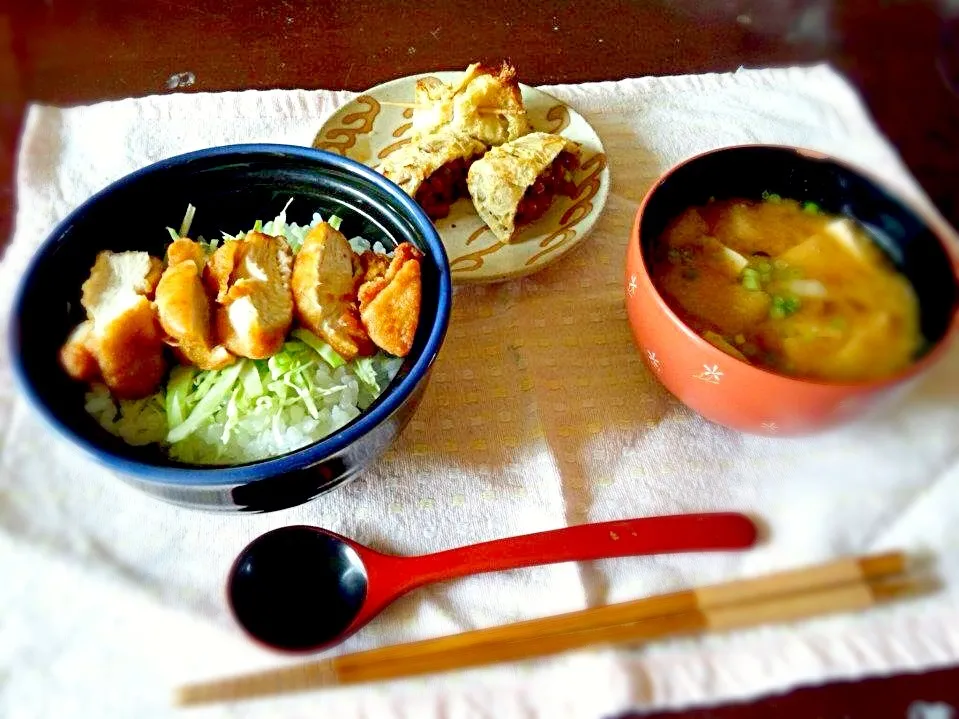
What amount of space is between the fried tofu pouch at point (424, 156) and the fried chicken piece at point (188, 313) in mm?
254

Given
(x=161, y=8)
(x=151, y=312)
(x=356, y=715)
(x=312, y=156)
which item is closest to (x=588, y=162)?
(x=312, y=156)

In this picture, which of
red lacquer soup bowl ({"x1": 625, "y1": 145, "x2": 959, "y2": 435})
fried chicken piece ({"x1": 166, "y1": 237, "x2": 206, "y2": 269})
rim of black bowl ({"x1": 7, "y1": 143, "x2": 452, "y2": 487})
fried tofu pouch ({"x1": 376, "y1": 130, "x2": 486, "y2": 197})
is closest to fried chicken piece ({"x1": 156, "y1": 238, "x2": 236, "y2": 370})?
fried chicken piece ({"x1": 166, "y1": 237, "x2": 206, "y2": 269})

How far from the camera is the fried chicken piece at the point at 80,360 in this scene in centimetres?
61

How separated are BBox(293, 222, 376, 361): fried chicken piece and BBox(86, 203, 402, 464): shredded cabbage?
14mm

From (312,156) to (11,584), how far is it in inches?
17.4

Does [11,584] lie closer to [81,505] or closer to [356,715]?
[81,505]

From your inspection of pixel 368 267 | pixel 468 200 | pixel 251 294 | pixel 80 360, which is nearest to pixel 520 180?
pixel 468 200

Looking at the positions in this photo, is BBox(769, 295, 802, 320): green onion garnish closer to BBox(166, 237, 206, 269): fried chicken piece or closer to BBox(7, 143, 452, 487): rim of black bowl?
BBox(7, 143, 452, 487): rim of black bowl

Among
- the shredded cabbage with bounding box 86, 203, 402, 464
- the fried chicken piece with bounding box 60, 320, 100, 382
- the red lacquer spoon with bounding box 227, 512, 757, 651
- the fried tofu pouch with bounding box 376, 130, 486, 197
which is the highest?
the fried tofu pouch with bounding box 376, 130, 486, 197

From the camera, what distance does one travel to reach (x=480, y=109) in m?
0.90

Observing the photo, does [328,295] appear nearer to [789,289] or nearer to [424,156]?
[424,156]

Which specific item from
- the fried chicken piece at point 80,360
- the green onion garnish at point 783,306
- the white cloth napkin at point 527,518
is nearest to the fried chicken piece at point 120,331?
the fried chicken piece at point 80,360

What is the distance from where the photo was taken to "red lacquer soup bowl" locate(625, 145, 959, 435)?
56 centimetres

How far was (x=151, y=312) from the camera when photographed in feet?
2.06
